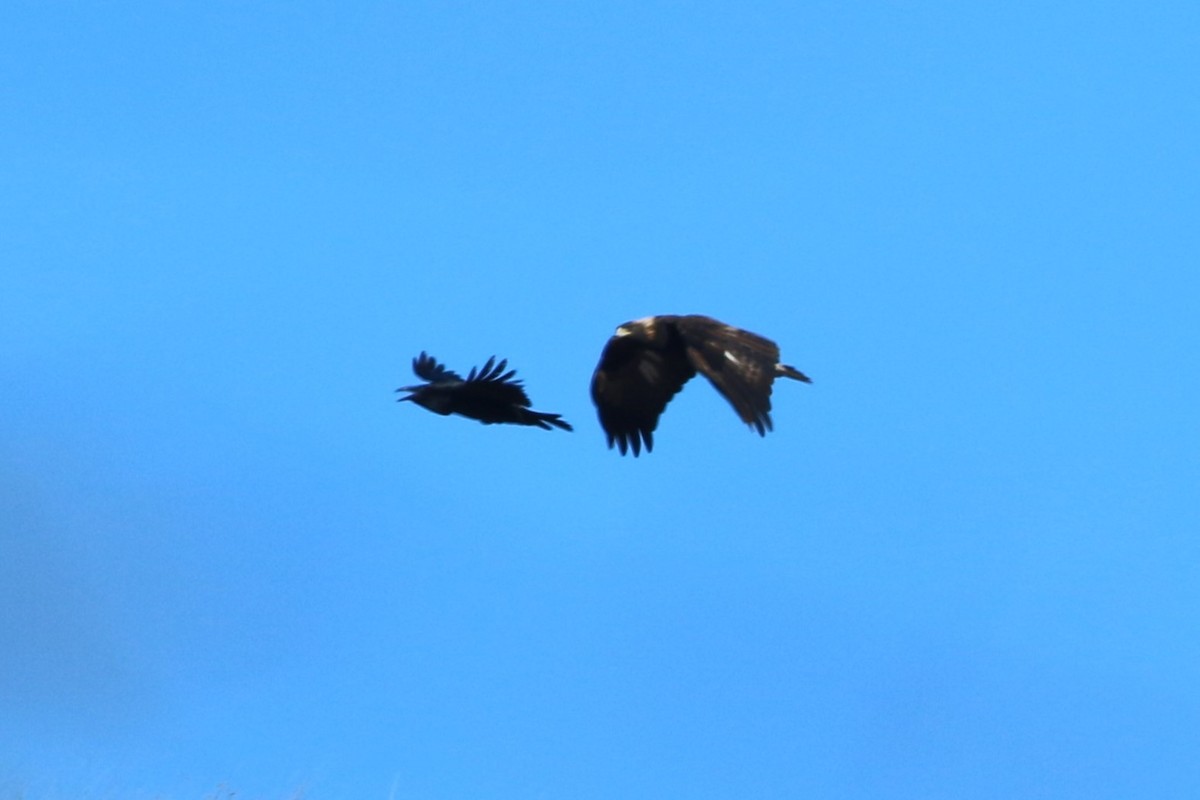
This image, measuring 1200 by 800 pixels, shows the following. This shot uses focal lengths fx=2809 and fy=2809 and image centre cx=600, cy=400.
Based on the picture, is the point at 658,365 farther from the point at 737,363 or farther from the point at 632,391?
the point at 737,363

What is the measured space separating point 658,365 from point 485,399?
5.50 ft

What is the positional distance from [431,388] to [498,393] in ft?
2.40

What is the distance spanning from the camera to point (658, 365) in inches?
1051

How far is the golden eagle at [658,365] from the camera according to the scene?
25.3 meters

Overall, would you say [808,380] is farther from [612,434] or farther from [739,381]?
[612,434]

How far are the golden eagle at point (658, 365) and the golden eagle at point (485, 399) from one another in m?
0.84

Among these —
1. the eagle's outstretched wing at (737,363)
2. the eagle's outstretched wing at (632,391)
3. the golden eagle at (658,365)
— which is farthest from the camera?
the eagle's outstretched wing at (632,391)

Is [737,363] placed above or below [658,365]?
below

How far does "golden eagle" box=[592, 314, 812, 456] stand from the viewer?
2533 centimetres

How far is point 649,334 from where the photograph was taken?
2648cm

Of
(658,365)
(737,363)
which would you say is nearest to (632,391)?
(658,365)

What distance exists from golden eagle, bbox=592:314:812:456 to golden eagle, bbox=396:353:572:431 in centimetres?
84

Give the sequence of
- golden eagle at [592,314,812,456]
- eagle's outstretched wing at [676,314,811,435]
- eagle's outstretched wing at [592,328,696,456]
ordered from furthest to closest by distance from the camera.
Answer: eagle's outstretched wing at [592,328,696,456], golden eagle at [592,314,812,456], eagle's outstretched wing at [676,314,811,435]

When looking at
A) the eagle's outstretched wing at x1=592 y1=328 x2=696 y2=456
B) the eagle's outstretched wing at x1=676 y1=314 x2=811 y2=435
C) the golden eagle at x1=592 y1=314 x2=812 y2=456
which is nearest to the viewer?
the eagle's outstretched wing at x1=676 y1=314 x2=811 y2=435
